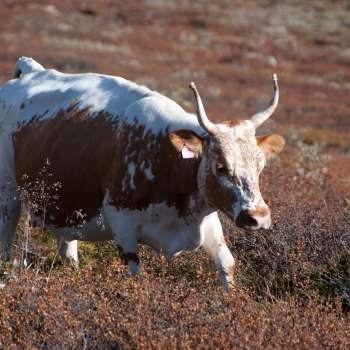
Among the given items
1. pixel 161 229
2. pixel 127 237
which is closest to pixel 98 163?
pixel 127 237

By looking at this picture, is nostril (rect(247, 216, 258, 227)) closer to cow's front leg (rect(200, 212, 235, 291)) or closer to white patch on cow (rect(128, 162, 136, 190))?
cow's front leg (rect(200, 212, 235, 291))

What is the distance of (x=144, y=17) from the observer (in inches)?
2430

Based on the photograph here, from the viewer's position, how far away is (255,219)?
5.90 metres

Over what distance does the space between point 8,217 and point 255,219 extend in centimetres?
366

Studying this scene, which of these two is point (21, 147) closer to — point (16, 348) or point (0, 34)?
point (16, 348)

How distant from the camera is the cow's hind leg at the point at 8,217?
→ 881 cm

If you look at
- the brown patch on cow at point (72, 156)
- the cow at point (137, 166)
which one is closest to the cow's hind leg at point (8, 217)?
the cow at point (137, 166)

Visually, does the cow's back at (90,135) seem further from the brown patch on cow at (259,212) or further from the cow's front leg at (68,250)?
the brown patch on cow at (259,212)

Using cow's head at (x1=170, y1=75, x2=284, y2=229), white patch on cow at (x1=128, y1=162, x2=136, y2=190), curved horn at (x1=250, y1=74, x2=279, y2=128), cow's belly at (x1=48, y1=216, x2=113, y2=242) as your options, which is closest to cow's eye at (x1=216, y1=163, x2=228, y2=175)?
cow's head at (x1=170, y1=75, x2=284, y2=229)

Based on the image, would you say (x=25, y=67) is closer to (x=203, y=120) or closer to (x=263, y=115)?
(x=263, y=115)

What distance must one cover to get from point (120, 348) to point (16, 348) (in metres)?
0.59

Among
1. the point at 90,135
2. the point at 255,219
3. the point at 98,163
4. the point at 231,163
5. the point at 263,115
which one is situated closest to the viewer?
the point at 255,219

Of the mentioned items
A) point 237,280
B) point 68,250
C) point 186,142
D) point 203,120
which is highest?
point 203,120

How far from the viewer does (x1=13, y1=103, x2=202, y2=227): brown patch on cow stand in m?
6.83
